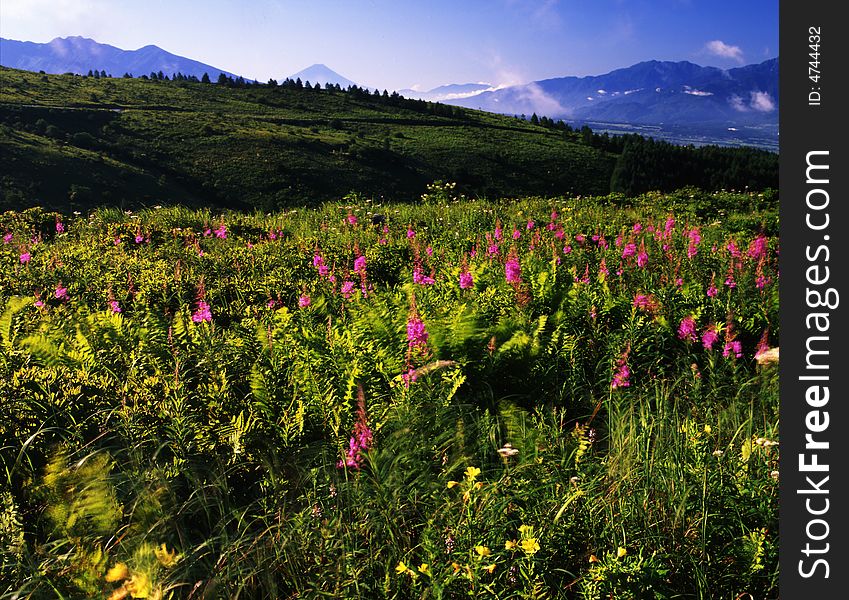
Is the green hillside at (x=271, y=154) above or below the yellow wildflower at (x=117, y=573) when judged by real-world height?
above

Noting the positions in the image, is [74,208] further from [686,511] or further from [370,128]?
[370,128]

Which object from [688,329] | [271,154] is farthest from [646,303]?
[271,154]

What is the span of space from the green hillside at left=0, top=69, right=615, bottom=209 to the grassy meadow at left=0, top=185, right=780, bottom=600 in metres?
37.6

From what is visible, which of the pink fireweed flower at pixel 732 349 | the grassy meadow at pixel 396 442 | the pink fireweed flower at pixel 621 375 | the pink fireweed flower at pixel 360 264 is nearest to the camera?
the grassy meadow at pixel 396 442

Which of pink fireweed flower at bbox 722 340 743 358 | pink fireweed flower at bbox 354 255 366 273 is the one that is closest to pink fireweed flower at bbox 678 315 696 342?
pink fireweed flower at bbox 722 340 743 358

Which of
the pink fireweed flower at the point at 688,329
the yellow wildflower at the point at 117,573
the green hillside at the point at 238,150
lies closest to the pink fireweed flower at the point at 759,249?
the pink fireweed flower at the point at 688,329

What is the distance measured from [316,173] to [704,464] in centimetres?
5474

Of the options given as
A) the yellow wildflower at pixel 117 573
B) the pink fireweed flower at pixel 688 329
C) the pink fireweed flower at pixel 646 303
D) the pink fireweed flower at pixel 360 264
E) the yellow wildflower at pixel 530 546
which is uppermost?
the pink fireweed flower at pixel 360 264

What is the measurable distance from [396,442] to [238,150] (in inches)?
2451

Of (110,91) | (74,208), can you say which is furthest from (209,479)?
(110,91)

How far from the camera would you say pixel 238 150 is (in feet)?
194

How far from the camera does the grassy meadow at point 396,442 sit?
76.5 inches

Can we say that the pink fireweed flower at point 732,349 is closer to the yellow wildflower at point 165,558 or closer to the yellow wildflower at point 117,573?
the yellow wildflower at point 165,558

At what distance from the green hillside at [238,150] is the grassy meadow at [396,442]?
3763cm
